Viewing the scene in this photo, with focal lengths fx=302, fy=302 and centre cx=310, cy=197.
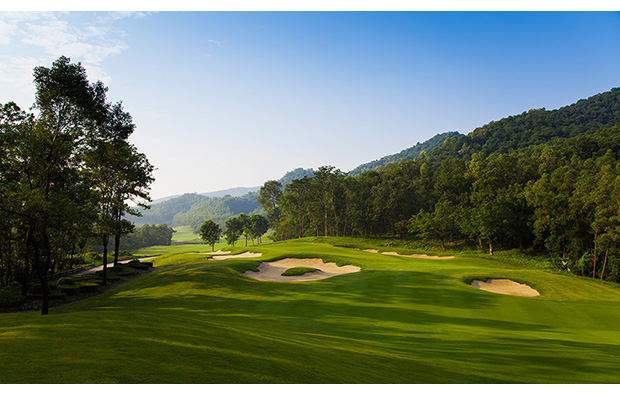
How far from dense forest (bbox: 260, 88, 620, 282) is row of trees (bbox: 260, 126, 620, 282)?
0.16 metres

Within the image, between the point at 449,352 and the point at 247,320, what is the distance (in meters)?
8.19

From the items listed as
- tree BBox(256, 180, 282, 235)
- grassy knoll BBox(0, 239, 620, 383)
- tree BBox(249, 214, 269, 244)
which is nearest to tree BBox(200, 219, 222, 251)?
tree BBox(249, 214, 269, 244)

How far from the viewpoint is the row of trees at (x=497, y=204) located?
127 ft

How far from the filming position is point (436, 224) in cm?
5831

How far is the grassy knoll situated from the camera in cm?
534

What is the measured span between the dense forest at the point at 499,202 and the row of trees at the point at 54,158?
49.4 m

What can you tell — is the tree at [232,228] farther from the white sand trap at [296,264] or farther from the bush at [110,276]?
the bush at [110,276]

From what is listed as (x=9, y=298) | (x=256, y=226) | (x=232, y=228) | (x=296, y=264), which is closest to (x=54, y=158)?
(x=9, y=298)

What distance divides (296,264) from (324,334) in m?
24.4

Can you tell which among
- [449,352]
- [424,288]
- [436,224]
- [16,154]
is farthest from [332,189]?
[449,352]

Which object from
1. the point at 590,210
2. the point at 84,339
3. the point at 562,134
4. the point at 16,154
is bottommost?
the point at 84,339

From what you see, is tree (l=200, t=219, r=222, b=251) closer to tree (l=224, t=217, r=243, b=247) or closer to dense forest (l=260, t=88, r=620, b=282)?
tree (l=224, t=217, r=243, b=247)

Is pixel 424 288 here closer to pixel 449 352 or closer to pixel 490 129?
pixel 449 352

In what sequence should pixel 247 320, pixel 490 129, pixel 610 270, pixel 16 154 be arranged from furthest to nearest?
pixel 490 129 < pixel 610 270 < pixel 16 154 < pixel 247 320
